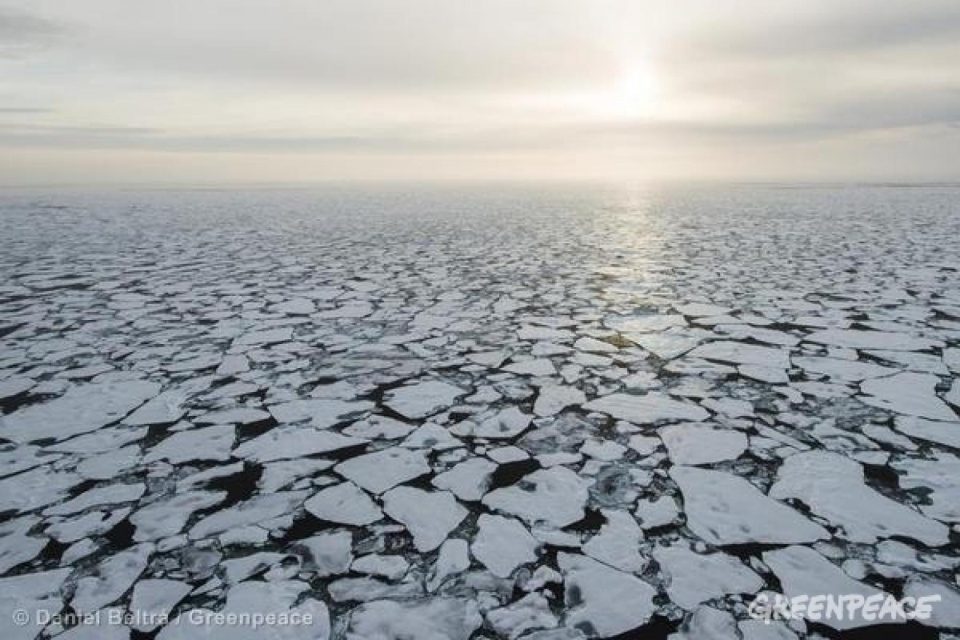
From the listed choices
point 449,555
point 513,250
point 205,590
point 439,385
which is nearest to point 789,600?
point 449,555

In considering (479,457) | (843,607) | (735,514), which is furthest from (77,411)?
(843,607)

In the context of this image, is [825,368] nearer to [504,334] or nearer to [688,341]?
[688,341]

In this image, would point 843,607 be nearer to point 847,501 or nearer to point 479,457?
point 847,501

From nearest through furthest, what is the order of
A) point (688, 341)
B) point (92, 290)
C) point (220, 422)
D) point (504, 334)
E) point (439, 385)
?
1. point (220, 422)
2. point (439, 385)
3. point (688, 341)
4. point (504, 334)
5. point (92, 290)

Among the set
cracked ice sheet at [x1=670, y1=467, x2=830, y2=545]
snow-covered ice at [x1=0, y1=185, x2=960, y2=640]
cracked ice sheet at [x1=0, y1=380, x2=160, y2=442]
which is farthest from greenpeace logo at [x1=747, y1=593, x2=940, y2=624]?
cracked ice sheet at [x1=0, y1=380, x2=160, y2=442]

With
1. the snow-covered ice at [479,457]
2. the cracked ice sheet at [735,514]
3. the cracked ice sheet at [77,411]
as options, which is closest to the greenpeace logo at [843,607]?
the snow-covered ice at [479,457]

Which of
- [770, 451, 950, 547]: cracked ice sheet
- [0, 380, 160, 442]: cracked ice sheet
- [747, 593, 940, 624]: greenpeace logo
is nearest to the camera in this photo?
[747, 593, 940, 624]: greenpeace logo

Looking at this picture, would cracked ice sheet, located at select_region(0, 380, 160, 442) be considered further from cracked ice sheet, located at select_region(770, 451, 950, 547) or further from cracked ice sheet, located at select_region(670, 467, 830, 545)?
cracked ice sheet, located at select_region(770, 451, 950, 547)

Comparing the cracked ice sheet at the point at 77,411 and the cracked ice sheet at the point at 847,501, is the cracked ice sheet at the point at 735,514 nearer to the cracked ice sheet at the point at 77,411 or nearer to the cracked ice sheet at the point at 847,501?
the cracked ice sheet at the point at 847,501

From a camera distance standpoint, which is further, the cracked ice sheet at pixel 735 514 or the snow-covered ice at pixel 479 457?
the cracked ice sheet at pixel 735 514
